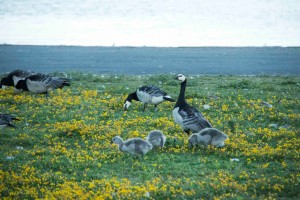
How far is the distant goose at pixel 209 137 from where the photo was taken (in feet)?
42.5

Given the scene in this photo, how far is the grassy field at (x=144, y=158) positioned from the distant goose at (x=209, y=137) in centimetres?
25

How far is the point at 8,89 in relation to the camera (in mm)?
25906

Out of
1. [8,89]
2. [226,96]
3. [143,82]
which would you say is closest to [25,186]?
[226,96]

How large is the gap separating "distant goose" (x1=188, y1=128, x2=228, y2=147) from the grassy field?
0.25 meters

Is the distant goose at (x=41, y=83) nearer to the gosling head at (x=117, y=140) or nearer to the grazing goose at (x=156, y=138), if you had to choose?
the gosling head at (x=117, y=140)

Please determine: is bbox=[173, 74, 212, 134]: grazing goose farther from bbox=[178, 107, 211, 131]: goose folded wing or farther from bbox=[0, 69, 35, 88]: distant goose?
bbox=[0, 69, 35, 88]: distant goose

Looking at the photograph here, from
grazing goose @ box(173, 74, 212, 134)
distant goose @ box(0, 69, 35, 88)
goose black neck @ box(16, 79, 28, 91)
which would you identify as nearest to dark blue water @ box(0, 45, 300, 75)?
distant goose @ box(0, 69, 35, 88)

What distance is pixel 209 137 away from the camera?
42.8 ft

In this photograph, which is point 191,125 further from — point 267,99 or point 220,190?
point 267,99

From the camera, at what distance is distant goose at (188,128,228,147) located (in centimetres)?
1295

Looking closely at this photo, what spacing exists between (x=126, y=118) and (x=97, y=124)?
1.64 metres

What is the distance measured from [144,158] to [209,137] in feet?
7.13

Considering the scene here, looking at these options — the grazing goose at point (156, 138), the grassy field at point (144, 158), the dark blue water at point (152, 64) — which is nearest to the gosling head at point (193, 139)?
the grassy field at point (144, 158)

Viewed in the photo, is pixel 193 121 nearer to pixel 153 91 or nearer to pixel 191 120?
pixel 191 120
